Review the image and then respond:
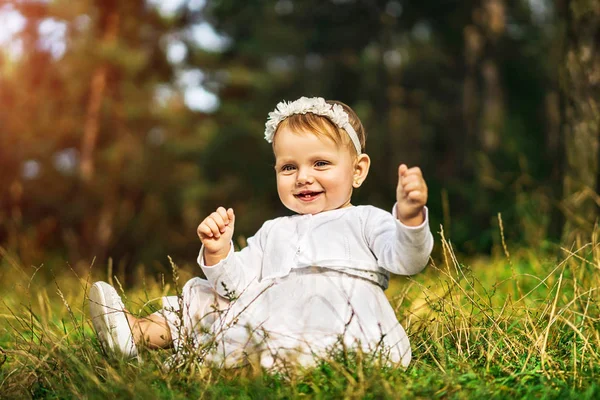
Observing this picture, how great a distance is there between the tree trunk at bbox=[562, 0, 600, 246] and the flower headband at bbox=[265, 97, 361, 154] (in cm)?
237

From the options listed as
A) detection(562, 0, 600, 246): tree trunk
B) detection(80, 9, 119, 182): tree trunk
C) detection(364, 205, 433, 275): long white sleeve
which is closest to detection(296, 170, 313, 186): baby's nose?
detection(364, 205, 433, 275): long white sleeve

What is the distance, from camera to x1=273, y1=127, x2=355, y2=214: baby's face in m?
2.57

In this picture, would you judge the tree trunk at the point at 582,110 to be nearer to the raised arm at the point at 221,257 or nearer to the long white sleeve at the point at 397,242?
the long white sleeve at the point at 397,242

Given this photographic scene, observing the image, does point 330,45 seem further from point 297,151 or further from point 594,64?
point 297,151

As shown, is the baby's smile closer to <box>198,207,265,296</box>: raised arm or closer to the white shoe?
<box>198,207,265,296</box>: raised arm

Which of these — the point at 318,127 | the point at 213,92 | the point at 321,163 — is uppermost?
the point at 213,92

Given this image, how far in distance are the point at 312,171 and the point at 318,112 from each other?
0.79 ft

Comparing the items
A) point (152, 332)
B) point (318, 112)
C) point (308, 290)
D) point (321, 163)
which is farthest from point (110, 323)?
point (318, 112)

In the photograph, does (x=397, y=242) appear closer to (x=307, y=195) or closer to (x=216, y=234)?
(x=307, y=195)

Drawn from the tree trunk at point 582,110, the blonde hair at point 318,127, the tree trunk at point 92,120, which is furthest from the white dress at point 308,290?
the tree trunk at point 92,120

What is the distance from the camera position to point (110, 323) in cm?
243

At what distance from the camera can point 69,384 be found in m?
2.17

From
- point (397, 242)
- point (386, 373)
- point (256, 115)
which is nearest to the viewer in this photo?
point (386, 373)

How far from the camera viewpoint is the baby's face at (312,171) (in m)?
2.57
